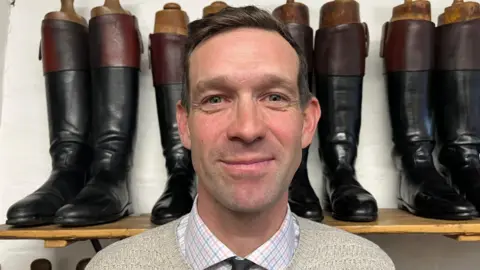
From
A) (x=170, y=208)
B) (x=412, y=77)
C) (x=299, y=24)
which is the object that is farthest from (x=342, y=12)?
(x=170, y=208)

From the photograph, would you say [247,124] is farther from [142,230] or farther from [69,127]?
[69,127]

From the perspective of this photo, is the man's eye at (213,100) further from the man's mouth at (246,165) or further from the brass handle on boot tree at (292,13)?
the brass handle on boot tree at (292,13)

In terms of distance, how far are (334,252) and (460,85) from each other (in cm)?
52

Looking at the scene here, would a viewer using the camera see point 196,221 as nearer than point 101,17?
Yes

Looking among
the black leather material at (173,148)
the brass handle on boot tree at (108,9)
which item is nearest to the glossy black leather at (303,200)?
the black leather material at (173,148)

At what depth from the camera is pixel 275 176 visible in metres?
0.60

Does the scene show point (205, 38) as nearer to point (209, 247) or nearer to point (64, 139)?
point (209, 247)

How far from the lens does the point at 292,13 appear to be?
→ 1.00 m

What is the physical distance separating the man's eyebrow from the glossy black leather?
292 millimetres

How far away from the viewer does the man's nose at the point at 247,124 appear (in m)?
0.58

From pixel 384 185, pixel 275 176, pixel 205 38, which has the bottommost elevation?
pixel 384 185

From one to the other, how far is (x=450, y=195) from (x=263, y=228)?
0.40 metres

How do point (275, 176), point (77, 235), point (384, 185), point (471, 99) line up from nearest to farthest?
point (275, 176)
point (77, 235)
point (471, 99)
point (384, 185)

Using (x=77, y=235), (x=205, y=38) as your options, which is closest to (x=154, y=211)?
(x=77, y=235)
